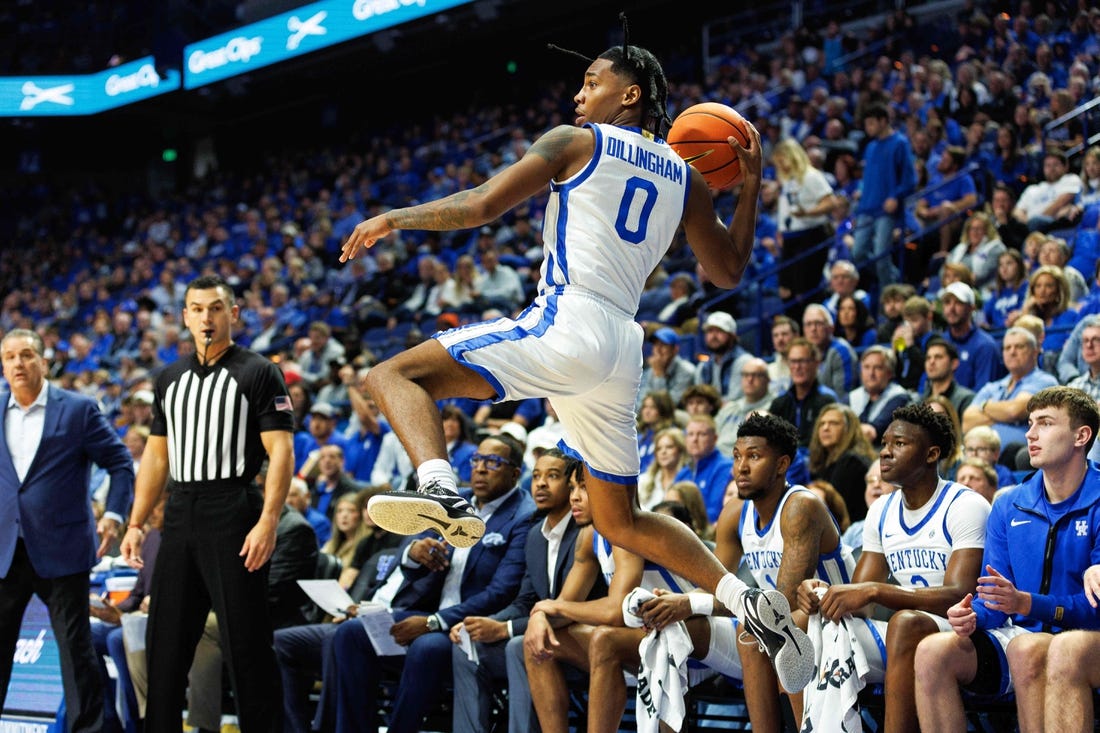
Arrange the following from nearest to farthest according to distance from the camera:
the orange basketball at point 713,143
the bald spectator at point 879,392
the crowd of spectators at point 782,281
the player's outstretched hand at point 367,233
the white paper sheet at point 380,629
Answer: the player's outstretched hand at point 367,233 → the orange basketball at point 713,143 → the white paper sheet at point 380,629 → the bald spectator at point 879,392 → the crowd of spectators at point 782,281

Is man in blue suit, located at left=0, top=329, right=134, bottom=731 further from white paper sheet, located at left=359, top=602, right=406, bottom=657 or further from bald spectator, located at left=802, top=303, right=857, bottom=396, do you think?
bald spectator, located at left=802, top=303, right=857, bottom=396

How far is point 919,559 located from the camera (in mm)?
5148

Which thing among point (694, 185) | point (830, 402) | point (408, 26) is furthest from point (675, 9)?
point (694, 185)

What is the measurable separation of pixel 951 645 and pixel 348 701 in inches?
122

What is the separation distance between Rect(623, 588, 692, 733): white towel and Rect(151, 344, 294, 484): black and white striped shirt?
5.70 ft

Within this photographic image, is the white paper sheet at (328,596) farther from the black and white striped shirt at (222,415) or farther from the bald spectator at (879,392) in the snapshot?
the bald spectator at (879,392)

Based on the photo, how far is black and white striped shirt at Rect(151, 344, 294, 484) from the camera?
530cm

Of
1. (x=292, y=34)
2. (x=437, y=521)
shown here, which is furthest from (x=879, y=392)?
(x=292, y=34)

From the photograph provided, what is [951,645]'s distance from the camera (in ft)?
14.8

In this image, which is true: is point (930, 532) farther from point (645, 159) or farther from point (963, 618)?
point (645, 159)

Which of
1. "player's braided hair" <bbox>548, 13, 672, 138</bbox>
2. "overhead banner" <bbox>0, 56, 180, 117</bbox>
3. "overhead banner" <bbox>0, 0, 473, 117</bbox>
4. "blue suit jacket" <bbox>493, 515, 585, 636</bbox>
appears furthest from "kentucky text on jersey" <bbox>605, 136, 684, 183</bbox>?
"overhead banner" <bbox>0, 56, 180, 117</bbox>

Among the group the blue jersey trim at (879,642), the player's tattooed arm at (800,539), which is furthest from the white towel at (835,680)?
the player's tattooed arm at (800,539)

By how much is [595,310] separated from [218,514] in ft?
7.18

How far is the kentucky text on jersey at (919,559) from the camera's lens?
511 cm
